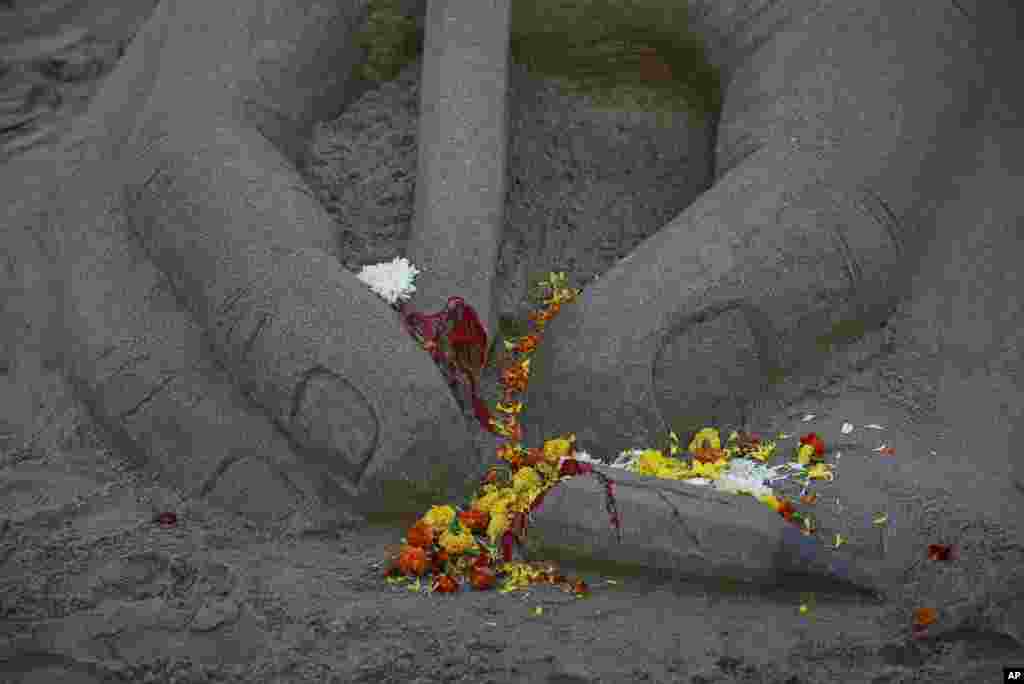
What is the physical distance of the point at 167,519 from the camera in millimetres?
2600

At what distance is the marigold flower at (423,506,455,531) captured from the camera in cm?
247

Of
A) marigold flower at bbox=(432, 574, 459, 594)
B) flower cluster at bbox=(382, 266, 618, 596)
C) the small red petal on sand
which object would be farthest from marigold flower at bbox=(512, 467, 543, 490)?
the small red petal on sand

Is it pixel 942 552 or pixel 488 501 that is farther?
pixel 488 501

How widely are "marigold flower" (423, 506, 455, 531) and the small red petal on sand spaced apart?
20.1 inches

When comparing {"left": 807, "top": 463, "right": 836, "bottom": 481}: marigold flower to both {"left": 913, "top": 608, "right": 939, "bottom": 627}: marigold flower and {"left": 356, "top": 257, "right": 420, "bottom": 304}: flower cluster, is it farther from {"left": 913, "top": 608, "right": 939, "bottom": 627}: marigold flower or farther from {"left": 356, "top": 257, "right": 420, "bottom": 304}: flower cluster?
{"left": 356, "top": 257, "right": 420, "bottom": 304}: flower cluster

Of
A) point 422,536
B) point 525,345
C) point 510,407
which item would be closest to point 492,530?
point 422,536

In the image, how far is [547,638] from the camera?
221 cm

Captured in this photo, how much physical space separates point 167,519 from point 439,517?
55 cm

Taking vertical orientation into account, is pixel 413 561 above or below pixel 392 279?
below

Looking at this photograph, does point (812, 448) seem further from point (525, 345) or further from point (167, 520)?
point (167, 520)

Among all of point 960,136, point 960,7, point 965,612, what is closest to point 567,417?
point 965,612

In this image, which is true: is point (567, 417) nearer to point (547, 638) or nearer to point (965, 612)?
point (547, 638)

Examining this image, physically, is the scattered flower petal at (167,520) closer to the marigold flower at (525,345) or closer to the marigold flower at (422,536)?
the marigold flower at (422,536)

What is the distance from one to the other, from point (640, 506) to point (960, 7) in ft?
5.03
